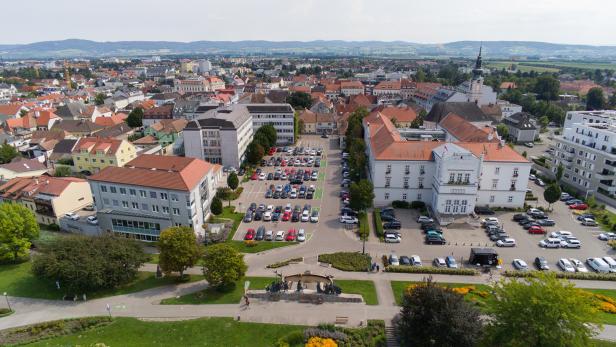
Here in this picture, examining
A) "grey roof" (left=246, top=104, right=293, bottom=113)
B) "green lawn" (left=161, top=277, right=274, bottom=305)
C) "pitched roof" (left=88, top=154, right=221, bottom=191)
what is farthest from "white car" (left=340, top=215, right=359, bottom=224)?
"grey roof" (left=246, top=104, right=293, bottom=113)

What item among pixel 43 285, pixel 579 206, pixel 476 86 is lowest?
pixel 43 285

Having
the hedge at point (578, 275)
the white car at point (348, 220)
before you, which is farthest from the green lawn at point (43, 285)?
the hedge at point (578, 275)

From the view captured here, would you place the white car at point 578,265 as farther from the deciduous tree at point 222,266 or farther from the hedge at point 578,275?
the deciduous tree at point 222,266

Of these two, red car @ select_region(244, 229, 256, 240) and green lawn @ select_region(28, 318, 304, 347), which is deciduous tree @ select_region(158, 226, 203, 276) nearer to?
green lawn @ select_region(28, 318, 304, 347)

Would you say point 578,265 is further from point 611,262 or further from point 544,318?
point 544,318

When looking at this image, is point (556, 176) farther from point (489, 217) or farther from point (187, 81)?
point (187, 81)

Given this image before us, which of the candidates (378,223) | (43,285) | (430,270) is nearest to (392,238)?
(378,223)

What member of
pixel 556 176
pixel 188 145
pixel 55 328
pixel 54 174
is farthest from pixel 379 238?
pixel 54 174
